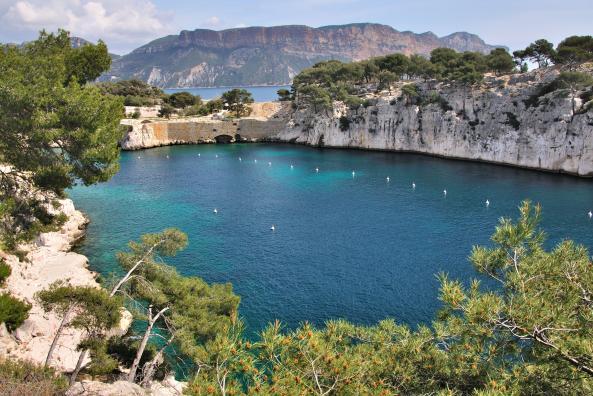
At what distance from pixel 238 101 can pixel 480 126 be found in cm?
6517

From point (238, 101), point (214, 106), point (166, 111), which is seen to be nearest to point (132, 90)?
point (166, 111)

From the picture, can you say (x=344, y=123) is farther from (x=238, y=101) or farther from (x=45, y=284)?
(x=45, y=284)

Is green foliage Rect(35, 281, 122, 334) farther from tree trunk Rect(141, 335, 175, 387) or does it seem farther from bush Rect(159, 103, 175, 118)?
bush Rect(159, 103, 175, 118)

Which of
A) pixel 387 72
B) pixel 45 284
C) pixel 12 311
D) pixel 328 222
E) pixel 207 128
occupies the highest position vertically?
pixel 387 72

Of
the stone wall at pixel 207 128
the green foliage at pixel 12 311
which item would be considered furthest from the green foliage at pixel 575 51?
the green foliage at pixel 12 311

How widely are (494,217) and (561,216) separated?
6.89m

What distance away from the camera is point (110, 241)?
43188 mm

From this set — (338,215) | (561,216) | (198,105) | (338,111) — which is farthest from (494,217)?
(198,105)

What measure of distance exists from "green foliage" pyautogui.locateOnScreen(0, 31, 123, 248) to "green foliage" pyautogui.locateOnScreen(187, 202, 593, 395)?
15.5 meters

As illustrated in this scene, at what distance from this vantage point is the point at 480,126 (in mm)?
77125

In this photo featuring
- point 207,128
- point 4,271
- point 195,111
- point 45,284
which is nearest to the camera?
point 4,271

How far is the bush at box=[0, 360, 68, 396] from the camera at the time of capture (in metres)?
11.6

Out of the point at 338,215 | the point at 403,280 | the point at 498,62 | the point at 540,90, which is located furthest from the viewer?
the point at 498,62

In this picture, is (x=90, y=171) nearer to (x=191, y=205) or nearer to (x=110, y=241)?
(x=110, y=241)
